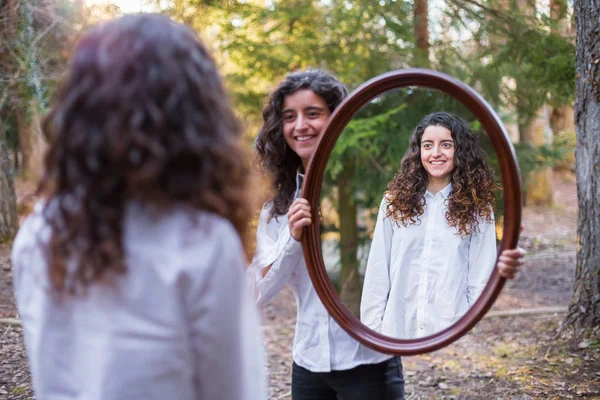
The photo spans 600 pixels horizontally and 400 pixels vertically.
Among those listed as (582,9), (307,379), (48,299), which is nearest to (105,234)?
(48,299)

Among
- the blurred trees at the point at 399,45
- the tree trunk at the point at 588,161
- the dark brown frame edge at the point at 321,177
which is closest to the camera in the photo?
the dark brown frame edge at the point at 321,177

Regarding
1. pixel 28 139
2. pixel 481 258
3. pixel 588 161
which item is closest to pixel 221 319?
pixel 481 258

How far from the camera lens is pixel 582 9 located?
3.31 metres

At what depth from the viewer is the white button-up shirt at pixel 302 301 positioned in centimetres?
196

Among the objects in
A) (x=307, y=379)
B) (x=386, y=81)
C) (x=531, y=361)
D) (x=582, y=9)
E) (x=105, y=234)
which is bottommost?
(x=531, y=361)

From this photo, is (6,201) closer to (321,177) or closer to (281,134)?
(281,134)

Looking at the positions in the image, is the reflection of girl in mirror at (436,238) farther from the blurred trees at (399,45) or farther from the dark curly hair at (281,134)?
the blurred trees at (399,45)

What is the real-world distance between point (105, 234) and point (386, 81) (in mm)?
1245

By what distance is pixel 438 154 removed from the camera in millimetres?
1949

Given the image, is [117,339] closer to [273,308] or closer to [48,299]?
[48,299]

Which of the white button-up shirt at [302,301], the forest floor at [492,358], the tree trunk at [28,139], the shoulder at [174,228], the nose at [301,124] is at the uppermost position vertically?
the tree trunk at [28,139]

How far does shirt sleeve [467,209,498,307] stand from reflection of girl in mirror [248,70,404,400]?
399 mm

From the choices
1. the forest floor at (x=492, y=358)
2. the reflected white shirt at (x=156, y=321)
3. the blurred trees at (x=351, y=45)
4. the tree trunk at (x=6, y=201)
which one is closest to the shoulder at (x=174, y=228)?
the reflected white shirt at (x=156, y=321)

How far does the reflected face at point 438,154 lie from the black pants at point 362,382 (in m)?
0.69
